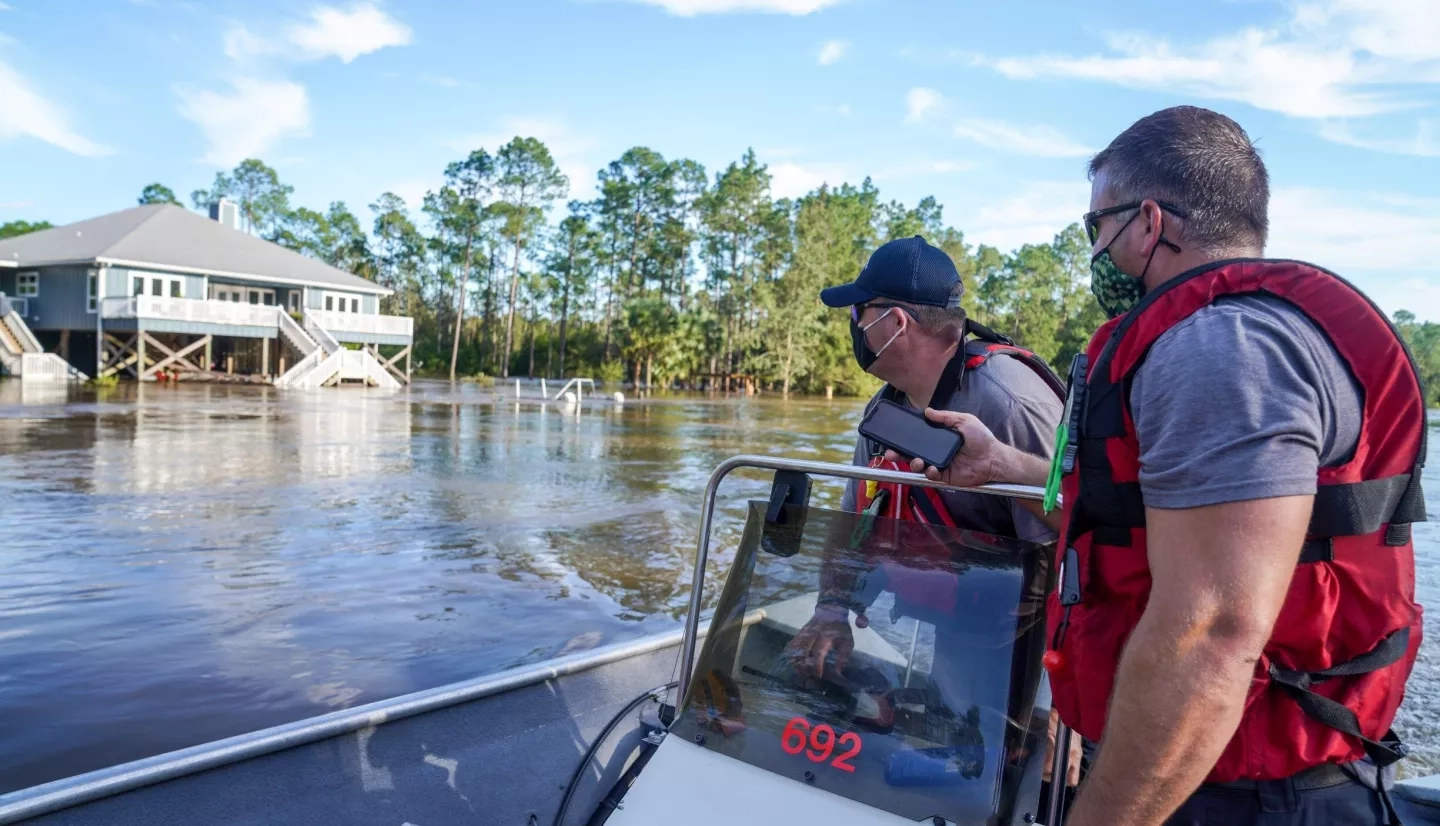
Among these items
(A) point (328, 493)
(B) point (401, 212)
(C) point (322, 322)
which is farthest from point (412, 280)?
(A) point (328, 493)

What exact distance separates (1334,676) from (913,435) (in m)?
1.03

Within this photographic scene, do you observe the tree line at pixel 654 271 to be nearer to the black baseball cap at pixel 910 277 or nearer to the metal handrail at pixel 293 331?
the metal handrail at pixel 293 331

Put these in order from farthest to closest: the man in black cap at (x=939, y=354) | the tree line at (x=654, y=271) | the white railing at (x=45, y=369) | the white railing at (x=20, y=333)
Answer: the tree line at (x=654, y=271), the white railing at (x=20, y=333), the white railing at (x=45, y=369), the man in black cap at (x=939, y=354)

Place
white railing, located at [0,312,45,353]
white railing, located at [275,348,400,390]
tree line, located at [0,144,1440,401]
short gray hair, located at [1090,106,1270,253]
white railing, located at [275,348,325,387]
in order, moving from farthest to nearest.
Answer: tree line, located at [0,144,1440,401] < white railing, located at [275,348,400,390] < white railing, located at [275,348,325,387] < white railing, located at [0,312,45,353] < short gray hair, located at [1090,106,1270,253]

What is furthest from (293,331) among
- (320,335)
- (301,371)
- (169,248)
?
(169,248)

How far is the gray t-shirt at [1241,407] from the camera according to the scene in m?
1.43

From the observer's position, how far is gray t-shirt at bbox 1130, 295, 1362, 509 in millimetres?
1426

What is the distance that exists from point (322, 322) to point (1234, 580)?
4867 centimetres

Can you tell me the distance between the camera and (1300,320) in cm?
154

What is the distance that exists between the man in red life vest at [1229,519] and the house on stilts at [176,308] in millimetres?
44628

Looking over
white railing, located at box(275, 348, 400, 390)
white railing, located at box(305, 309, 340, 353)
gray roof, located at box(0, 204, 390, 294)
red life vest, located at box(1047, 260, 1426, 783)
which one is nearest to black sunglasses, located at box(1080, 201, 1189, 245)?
red life vest, located at box(1047, 260, 1426, 783)

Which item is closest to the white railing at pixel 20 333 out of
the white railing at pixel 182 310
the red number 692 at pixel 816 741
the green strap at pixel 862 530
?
the white railing at pixel 182 310

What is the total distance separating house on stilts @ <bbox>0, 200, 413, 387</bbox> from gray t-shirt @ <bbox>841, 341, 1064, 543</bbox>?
43.5 meters

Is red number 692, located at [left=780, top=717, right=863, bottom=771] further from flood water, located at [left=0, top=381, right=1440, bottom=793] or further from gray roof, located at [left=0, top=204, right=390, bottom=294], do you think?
gray roof, located at [left=0, top=204, right=390, bottom=294]
